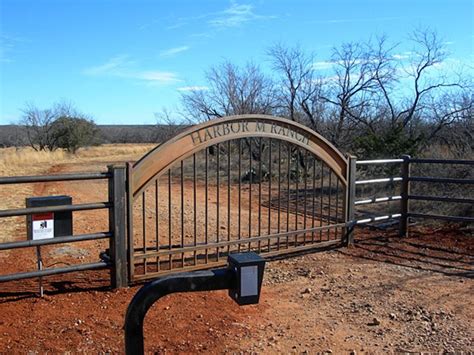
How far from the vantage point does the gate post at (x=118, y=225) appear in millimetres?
5203

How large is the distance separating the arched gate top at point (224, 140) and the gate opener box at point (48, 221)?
0.75m

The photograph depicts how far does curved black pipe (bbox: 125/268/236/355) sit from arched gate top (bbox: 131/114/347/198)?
10.7 ft

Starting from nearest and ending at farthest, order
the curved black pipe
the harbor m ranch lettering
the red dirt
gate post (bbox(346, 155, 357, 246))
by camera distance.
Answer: the curved black pipe, the red dirt, the harbor m ranch lettering, gate post (bbox(346, 155, 357, 246))

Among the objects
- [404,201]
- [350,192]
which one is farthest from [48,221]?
[404,201]

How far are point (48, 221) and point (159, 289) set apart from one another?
3.32m

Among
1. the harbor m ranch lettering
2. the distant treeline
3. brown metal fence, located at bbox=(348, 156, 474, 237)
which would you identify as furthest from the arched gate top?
the distant treeline

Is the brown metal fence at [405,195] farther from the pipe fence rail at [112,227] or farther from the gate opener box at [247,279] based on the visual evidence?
the gate opener box at [247,279]

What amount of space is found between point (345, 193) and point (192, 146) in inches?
116

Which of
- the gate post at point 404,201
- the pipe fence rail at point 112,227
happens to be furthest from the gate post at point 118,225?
the gate post at point 404,201

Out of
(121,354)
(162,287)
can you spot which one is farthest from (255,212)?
→ (162,287)

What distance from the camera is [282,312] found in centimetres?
489

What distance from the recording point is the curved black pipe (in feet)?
6.96

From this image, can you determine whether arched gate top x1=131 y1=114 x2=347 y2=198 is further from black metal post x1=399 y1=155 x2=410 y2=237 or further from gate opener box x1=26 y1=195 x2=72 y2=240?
black metal post x1=399 y1=155 x2=410 y2=237

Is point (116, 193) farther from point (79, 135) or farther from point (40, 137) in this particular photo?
point (40, 137)
